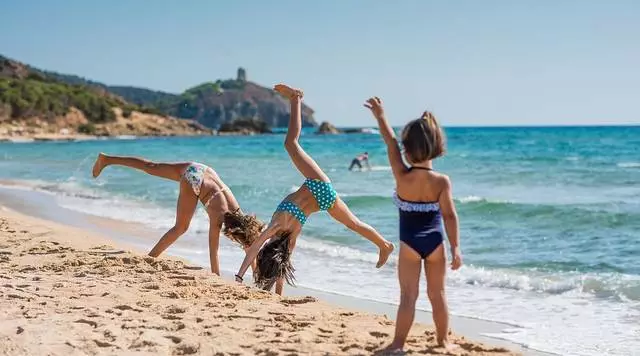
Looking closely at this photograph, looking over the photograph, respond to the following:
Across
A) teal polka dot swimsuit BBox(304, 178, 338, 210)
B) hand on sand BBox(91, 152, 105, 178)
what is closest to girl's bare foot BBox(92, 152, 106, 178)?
hand on sand BBox(91, 152, 105, 178)

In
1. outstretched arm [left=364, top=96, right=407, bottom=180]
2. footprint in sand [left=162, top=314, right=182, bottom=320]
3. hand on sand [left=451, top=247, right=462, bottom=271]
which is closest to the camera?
hand on sand [left=451, top=247, right=462, bottom=271]

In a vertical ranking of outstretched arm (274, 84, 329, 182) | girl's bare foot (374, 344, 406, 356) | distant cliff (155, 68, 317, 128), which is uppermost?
distant cliff (155, 68, 317, 128)

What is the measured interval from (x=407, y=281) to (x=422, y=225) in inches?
14.9

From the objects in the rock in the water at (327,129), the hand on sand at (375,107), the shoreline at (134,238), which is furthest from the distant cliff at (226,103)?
the hand on sand at (375,107)

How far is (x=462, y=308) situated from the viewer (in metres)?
8.35

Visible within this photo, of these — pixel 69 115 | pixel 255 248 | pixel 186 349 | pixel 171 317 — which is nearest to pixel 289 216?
pixel 255 248

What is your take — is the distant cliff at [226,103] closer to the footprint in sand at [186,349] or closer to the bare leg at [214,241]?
the bare leg at [214,241]

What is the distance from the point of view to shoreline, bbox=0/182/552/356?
24.2 feet

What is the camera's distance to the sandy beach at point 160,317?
17.7 ft

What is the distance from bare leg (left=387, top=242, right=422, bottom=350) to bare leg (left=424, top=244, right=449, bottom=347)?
3.0 inches

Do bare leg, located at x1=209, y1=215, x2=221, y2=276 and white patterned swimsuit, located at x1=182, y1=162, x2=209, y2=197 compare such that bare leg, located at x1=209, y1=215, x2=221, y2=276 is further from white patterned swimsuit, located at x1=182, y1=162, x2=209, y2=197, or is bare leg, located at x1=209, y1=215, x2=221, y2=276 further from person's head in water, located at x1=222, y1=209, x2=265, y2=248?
white patterned swimsuit, located at x1=182, y1=162, x2=209, y2=197

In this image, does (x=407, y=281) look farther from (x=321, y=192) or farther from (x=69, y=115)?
(x=69, y=115)

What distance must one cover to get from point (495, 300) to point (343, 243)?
186 inches

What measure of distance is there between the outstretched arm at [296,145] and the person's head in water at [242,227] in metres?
0.84
